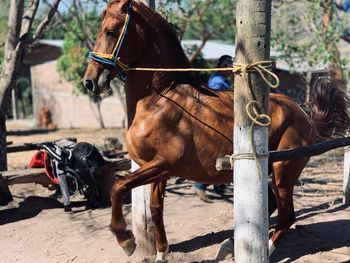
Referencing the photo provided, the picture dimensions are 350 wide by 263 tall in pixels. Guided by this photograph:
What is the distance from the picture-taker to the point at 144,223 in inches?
209

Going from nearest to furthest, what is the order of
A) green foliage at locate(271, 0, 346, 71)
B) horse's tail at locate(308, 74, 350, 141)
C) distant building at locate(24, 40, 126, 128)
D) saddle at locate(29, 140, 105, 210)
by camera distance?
horse's tail at locate(308, 74, 350, 141)
saddle at locate(29, 140, 105, 210)
green foliage at locate(271, 0, 346, 71)
distant building at locate(24, 40, 126, 128)

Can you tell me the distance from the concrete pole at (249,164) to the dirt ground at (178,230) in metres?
1.92

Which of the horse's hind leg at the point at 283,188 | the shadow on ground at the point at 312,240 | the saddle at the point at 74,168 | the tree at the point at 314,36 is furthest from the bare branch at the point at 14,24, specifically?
the tree at the point at 314,36

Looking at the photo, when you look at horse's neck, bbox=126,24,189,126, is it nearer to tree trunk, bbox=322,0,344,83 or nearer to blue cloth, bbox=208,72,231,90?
blue cloth, bbox=208,72,231,90

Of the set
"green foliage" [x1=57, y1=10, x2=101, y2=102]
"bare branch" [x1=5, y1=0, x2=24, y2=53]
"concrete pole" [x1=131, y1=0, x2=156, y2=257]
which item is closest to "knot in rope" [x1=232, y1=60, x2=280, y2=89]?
"concrete pole" [x1=131, y1=0, x2=156, y2=257]

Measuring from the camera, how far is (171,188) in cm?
840

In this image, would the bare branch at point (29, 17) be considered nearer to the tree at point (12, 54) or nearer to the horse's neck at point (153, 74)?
the tree at point (12, 54)

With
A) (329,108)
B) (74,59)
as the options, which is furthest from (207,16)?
(329,108)

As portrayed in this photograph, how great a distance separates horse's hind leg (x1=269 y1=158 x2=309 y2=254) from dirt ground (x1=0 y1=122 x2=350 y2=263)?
0.83 feet

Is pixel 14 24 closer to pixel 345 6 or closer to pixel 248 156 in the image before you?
pixel 248 156

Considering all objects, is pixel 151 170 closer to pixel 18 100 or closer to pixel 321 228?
pixel 321 228

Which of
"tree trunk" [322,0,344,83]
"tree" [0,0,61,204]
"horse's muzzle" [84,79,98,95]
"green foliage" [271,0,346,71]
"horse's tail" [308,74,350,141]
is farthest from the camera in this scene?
"green foliage" [271,0,346,71]

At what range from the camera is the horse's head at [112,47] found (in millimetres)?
4406

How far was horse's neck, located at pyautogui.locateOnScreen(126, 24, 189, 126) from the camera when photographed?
4664mm
